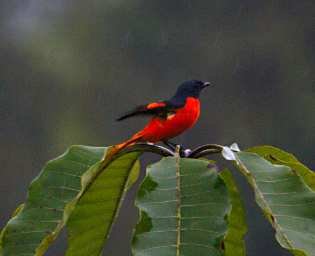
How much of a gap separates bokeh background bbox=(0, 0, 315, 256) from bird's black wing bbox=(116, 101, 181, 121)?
16.8m

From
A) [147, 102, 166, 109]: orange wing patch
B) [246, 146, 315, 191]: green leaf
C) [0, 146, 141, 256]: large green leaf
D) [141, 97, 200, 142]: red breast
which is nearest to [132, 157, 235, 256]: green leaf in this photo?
[0, 146, 141, 256]: large green leaf

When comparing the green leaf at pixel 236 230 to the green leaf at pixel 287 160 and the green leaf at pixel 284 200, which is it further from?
the green leaf at pixel 284 200

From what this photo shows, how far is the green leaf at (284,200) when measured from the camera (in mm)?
1949

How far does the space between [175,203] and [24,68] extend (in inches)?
1252

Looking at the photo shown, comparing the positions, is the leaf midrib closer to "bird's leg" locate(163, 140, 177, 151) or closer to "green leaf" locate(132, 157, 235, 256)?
"green leaf" locate(132, 157, 235, 256)

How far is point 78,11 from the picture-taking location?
3794 centimetres

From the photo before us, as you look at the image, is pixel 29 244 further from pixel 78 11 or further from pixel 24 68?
pixel 78 11

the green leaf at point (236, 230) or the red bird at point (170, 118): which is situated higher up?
the red bird at point (170, 118)

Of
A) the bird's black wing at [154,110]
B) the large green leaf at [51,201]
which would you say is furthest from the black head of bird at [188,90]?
the large green leaf at [51,201]

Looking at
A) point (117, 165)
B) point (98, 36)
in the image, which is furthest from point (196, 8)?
point (117, 165)

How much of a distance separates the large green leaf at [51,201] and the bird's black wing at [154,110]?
308mm

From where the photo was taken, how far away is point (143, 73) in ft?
99.8

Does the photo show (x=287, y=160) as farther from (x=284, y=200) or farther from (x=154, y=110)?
(x=154, y=110)

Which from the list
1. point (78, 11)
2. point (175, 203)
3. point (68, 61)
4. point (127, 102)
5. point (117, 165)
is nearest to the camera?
point (175, 203)
